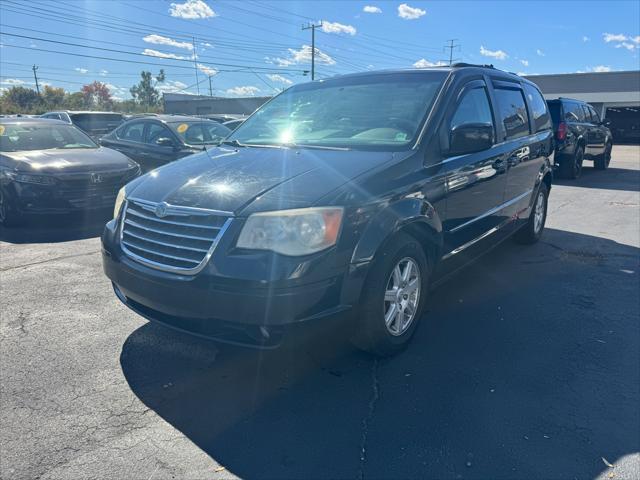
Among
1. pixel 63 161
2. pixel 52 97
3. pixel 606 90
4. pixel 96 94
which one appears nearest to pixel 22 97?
pixel 52 97

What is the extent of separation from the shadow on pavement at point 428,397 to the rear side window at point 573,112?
8.81m

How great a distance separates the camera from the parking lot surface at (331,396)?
235 cm

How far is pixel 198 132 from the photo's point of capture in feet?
30.4

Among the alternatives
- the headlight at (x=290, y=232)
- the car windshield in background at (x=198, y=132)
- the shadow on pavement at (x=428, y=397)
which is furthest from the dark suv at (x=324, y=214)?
the car windshield in background at (x=198, y=132)

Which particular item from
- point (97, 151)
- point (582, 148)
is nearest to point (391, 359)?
Answer: point (97, 151)

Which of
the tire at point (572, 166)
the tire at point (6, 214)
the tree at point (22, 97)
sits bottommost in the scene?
the tire at point (6, 214)

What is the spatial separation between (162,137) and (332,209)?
7.38 metres

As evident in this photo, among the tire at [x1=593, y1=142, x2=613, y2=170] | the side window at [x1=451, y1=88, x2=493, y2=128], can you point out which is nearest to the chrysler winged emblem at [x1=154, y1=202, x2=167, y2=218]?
the side window at [x1=451, y1=88, x2=493, y2=128]

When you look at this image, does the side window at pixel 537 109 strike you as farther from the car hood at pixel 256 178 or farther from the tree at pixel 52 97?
the tree at pixel 52 97

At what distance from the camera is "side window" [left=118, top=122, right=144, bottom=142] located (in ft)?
31.2

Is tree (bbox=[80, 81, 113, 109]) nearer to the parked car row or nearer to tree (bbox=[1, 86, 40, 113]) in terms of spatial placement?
tree (bbox=[1, 86, 40, 113])

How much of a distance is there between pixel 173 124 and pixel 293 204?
725 centimetres

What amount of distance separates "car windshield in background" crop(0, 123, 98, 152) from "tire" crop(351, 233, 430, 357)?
6788 mm

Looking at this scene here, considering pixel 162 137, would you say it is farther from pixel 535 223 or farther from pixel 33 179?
pixel 535 223
